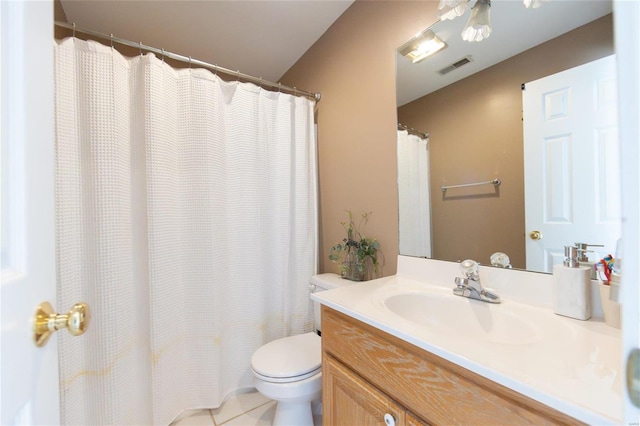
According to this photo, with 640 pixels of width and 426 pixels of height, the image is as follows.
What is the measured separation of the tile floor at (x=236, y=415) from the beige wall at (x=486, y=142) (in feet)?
4.13

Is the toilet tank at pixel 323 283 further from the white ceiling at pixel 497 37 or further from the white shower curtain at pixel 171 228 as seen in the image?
the white ceiling at pixel 497 37

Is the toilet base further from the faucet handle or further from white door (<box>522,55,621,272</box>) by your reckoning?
white door (<box>522,55,621,272</box>)

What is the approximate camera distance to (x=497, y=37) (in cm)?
99

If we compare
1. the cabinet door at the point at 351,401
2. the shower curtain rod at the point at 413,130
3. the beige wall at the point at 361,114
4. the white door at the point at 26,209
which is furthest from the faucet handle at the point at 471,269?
the white door at the point at 26,209

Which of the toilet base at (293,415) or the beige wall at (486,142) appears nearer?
the beige wall at (486,142)

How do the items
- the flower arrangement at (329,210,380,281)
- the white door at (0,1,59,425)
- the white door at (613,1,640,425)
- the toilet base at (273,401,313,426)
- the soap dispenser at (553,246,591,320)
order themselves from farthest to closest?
1. the flower arrangement at (329,210,380,281)
2. the toilet base at (273,401,313,426)
3. the soap dispenser at (553,246,591,320)
4. the white door at (0,1,59,425)
5. the white door at (613,1,640,425)

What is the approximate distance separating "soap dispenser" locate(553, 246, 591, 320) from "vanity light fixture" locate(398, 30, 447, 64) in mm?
996

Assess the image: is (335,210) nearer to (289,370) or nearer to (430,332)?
(289,370)

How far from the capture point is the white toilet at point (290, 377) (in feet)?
3.74

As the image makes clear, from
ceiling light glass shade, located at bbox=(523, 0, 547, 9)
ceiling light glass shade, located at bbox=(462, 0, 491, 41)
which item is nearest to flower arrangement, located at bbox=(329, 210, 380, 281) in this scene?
ceiling light glass shade, located at bbox=(462, 0, 491, 41)

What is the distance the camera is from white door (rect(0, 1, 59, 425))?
36 centimetres

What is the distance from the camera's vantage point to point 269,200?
169cm

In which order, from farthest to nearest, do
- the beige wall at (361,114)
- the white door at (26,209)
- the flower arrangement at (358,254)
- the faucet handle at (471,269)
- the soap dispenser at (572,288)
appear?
the flower arrangement at (358,254), the beige wall at (361,114), the faucet handle at (471,269), the soap dispenser at (572,288), the white door at (26,209)

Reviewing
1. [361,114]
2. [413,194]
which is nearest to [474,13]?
[361,114]
